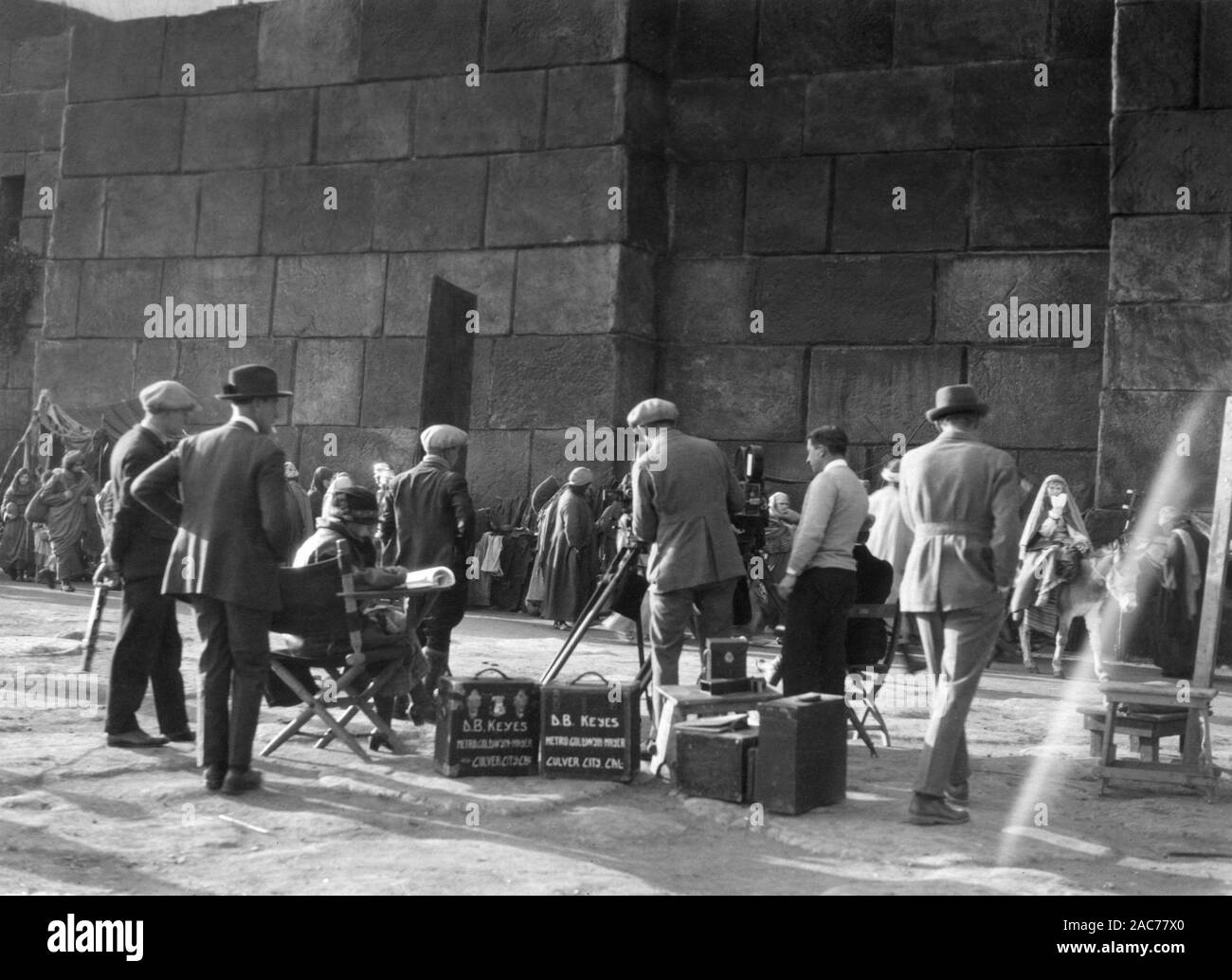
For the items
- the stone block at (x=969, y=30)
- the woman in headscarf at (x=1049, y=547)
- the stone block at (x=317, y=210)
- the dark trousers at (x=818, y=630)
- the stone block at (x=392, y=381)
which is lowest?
the dark trousers at (x=818, y=630)

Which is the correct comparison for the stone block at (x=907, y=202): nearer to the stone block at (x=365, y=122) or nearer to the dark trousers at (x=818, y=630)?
the stone block at (x=365, y=122)

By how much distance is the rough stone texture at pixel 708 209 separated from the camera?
17625 mm

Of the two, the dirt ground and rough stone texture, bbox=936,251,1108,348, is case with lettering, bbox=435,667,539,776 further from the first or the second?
rough stone texture, bbox=936,251,1108,348

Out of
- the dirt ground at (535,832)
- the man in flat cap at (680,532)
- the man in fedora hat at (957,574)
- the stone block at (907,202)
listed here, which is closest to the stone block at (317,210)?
the stone block at (907,202)

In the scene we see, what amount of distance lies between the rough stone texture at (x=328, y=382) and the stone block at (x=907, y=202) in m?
5.43

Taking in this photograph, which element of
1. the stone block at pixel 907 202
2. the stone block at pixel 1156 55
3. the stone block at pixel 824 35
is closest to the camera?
the stone block at pixel 1156 55

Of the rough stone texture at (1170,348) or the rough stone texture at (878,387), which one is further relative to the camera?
the rough stone texture at (878,387)

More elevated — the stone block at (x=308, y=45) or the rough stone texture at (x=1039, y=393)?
the stone block at (x=308, y=45)

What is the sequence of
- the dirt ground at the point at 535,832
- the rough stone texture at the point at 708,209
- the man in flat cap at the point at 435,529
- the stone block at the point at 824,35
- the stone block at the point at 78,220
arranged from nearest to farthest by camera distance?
the dirt ground at the point at 535,832 < the man in flat cap at the point at 435,529 < the stone block at the point at 824,35 < the rough stone texture at the point at 708,209 < the stone block at the point at 78,220

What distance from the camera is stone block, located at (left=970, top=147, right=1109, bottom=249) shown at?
1634 cm

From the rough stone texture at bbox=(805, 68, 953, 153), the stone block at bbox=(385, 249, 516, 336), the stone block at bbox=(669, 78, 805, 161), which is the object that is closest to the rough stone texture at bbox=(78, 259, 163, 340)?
the stone block at bbox=(385, 249, 516, 336)

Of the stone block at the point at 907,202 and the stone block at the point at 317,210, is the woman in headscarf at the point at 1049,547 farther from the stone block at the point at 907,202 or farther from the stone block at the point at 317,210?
the stone block at the point at 317,210

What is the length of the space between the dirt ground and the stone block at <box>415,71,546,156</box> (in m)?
10.1
